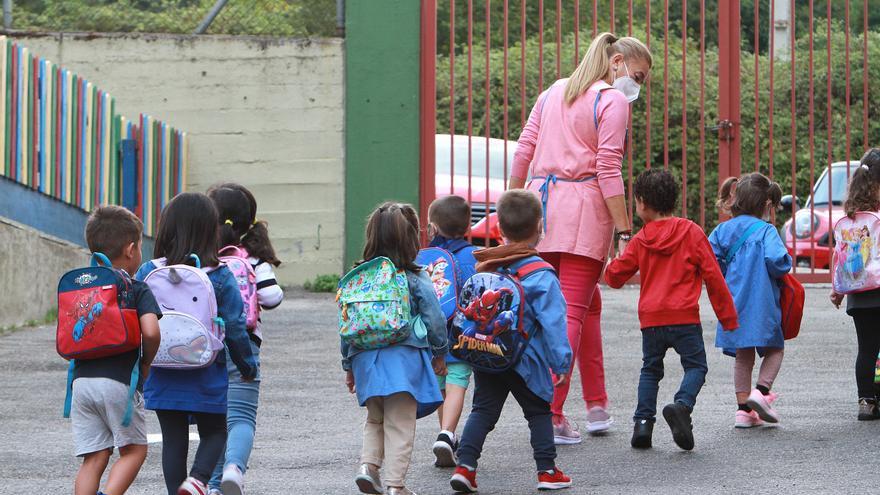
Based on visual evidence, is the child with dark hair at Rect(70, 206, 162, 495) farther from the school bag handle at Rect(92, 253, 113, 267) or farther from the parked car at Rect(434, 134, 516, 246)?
the parked car at Rect(434, 134, 516, 246)

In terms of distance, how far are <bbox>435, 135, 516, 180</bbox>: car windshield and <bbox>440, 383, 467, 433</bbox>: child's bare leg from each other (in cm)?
908

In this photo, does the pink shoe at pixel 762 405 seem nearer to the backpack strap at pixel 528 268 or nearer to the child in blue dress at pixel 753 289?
the child in blue dress at pixel 753 289

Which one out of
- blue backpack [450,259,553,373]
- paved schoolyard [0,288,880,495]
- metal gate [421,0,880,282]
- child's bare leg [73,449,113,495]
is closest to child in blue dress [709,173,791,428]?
paved schoolyard [0,288,880,495]

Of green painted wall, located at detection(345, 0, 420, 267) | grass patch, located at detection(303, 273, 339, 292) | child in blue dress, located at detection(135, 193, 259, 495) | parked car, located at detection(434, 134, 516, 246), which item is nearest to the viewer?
child in blue dress, located at detection(135, 193, 259, 495)

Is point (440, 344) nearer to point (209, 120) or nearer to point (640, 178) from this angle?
point (640, 178)

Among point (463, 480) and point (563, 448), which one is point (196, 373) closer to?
point (463, 480)

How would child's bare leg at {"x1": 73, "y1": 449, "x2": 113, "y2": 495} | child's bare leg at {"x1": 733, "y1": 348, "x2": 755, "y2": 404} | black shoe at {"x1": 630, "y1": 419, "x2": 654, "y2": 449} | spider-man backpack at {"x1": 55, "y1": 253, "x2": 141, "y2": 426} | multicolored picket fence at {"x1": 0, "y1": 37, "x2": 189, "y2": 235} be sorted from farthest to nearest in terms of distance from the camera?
multicolored picket fence at {"x1": 0, "y1": 37, "x2": 189, "y2": 235}
child's bare leg at {"x1": 733, "y1": 348, "x2": 755, "y2": 404}
black shoe at {"x1": 630, "y1": 419, "x2": 654, "y2": 449}
child's bare leg at {"x1": 73, "y1": 449, "x2": 113, "y2": 495}
spider-man backpack at {"x1": 55, "y1": 253, "x2": 141, "y2": 426}

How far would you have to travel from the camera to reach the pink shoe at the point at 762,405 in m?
6.64

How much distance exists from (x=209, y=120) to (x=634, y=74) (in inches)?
297

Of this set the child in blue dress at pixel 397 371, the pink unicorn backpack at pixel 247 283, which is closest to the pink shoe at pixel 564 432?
Result: the child in blue dress at pixel 397 371

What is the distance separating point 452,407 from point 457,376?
15 centimetres

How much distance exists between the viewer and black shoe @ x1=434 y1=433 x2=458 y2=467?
591cm

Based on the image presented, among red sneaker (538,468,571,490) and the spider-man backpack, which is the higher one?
the spider-man backpack

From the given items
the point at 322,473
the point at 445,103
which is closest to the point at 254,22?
the point at 445,103
